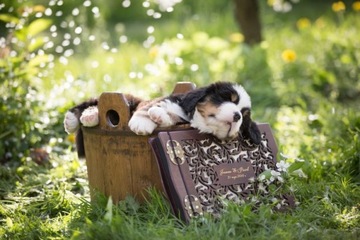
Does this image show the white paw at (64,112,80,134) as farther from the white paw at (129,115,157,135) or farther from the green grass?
the white paw at (129,115,157,135)

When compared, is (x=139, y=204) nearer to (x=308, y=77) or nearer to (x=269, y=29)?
(x=308, y=77)

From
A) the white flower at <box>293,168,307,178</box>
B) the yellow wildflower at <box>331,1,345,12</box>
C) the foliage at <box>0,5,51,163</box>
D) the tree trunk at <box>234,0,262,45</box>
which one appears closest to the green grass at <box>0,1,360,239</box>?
the white flower at <box>293,168,307,178</box>

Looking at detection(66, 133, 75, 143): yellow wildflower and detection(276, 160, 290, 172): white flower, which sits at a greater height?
detection(66, 133, 75, 143): yellow wildflower

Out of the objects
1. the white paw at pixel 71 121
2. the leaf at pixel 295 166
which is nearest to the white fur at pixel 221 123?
the leaf at pixel 295 166

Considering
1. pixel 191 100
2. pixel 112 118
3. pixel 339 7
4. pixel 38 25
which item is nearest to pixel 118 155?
pixel 112 118

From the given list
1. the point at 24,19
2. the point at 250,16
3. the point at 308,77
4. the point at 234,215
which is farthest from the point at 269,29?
the point at 234,215

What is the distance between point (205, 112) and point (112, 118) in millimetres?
614

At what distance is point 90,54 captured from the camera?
7930mm

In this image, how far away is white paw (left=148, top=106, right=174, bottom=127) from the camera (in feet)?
10.5

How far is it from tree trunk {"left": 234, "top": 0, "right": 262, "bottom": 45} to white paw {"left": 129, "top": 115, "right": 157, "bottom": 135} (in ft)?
17.5

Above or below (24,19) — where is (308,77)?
below

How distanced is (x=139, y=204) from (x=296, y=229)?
2.85 feet

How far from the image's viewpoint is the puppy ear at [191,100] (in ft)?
10.5

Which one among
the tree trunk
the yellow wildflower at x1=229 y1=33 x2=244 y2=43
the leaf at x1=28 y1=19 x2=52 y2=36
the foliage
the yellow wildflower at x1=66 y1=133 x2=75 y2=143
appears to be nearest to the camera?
the foliage
